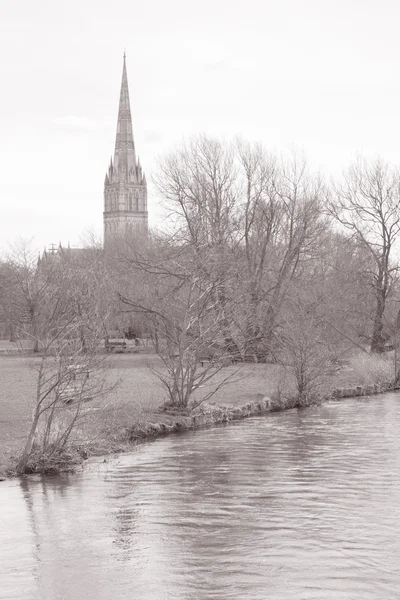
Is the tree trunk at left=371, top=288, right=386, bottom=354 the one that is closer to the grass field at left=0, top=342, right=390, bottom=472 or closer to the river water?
the grass field at left=0, top=342, right=390, bottom=472

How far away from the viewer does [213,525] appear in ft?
57.9

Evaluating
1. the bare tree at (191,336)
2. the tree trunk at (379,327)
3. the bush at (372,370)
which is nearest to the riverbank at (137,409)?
the bush at (372,370)

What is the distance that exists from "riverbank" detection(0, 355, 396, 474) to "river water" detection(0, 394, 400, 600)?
3.16ft

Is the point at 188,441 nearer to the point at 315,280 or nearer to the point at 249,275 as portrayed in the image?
the point at 249,275

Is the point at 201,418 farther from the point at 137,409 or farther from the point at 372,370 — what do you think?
the point at 372,370

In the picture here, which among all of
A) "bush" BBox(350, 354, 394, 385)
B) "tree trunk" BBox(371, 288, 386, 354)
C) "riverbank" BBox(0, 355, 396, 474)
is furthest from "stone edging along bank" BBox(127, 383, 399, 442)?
"tree trunk" BBox(371, 288, 386, 354)

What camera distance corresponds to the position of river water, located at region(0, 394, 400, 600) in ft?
46.6

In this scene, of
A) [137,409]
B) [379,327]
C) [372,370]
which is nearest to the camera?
[137,409]

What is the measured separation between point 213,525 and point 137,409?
1274 cm

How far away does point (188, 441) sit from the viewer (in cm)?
2775

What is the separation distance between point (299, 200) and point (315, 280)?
5400 mm

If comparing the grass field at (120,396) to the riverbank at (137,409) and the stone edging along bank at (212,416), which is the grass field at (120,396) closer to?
the riverbank at (137,409)

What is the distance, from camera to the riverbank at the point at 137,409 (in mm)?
24656

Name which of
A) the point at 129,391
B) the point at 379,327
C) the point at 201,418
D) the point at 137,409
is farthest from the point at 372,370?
the point at 137,409
